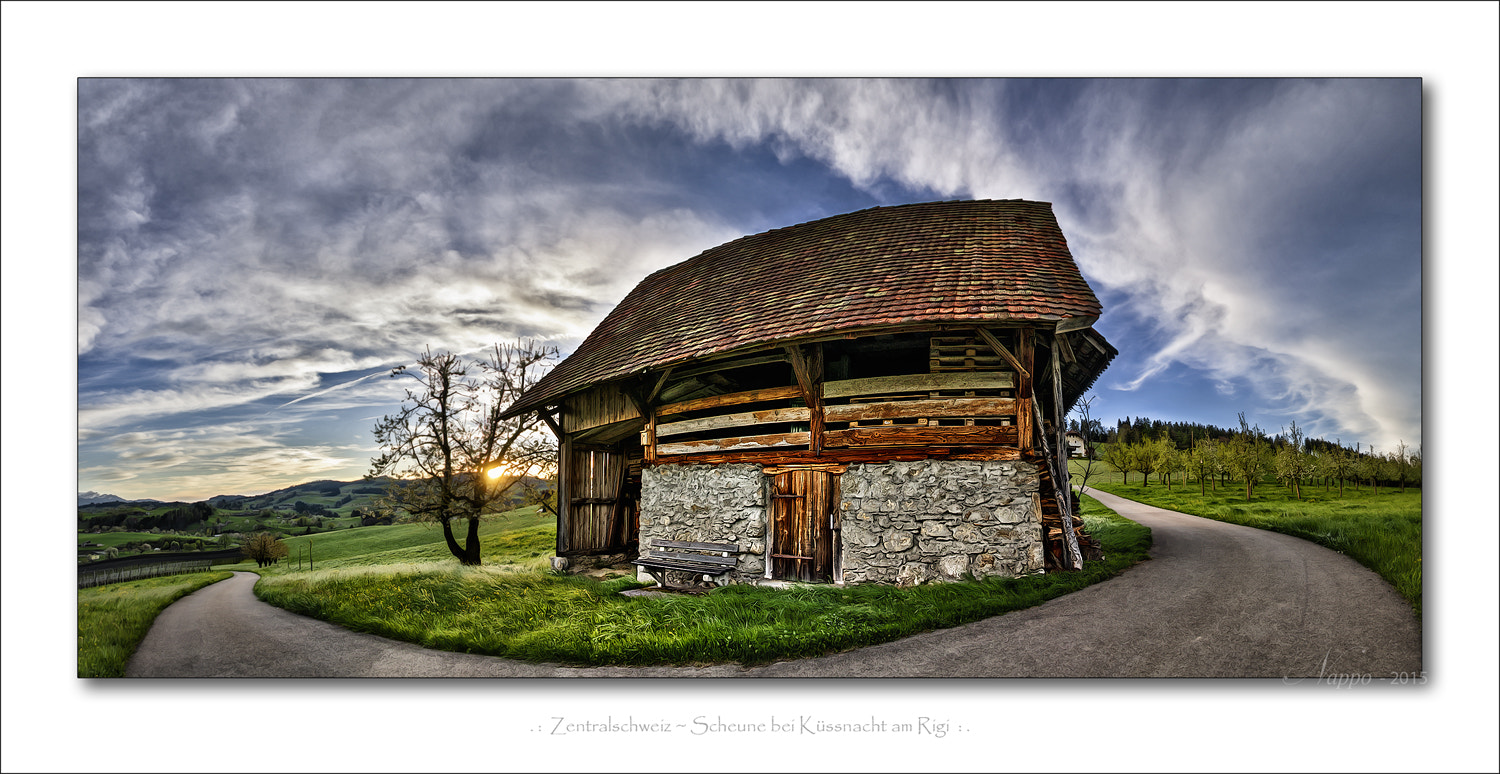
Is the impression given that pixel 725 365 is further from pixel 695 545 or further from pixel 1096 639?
pixel 1096 639

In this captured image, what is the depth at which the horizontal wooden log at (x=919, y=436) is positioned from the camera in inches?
224

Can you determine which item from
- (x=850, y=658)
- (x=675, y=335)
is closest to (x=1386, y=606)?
(x=850, y=658)

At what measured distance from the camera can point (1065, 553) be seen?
18.3 ft

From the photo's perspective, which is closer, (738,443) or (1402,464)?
(1402,464)

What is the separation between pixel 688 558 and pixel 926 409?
11.6 ft

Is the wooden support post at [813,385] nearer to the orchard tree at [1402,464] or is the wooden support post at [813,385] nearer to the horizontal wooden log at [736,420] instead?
the horizontal wooden log at [736,420]

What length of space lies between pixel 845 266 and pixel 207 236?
6326 mm

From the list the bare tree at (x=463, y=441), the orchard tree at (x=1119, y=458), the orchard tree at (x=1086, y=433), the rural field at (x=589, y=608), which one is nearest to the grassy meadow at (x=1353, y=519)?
the orchard tree at (x=1119, y=458)

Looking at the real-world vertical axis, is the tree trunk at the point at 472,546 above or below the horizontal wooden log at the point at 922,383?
below

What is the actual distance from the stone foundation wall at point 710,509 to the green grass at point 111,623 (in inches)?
185

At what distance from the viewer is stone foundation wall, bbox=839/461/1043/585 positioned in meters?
5.40

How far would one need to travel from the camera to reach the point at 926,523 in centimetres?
568

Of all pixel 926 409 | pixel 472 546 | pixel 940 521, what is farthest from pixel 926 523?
pixel 472 546

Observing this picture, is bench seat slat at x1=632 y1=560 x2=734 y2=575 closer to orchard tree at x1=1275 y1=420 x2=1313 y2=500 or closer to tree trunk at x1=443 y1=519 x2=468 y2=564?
tree trunk at x1=443 y1=519 x2=468 y2=564
